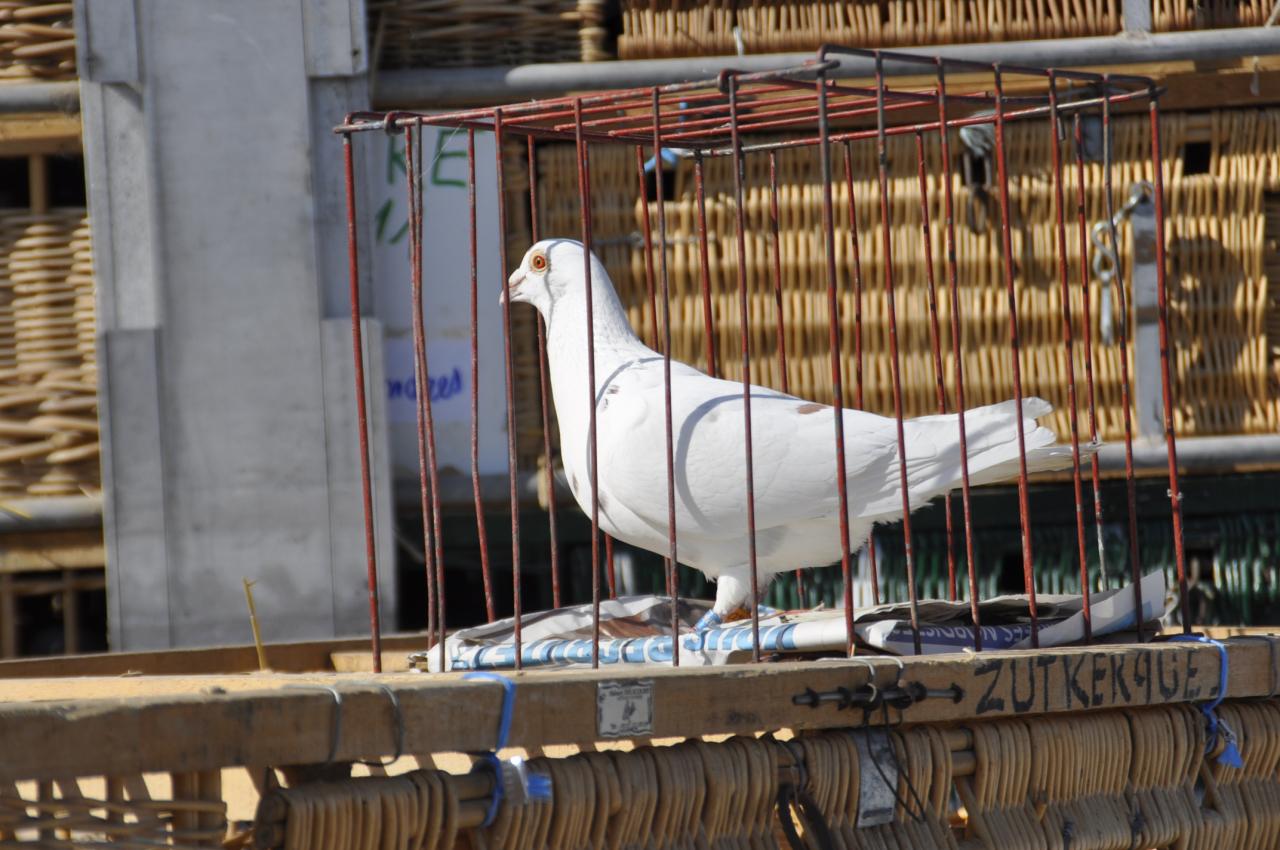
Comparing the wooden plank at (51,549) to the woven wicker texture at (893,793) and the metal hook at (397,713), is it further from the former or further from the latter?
the metal hook at (397,713)

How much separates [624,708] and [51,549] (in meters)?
2.46

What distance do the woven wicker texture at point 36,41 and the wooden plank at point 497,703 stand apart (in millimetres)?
2046

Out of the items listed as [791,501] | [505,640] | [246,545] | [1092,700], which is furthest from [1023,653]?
[246,545]

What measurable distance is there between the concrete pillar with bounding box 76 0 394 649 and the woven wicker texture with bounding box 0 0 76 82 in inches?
5.0

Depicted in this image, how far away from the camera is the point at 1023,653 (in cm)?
181

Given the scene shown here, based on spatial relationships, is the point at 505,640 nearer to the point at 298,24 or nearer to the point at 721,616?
the point at 721,616

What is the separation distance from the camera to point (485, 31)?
11.9 feet

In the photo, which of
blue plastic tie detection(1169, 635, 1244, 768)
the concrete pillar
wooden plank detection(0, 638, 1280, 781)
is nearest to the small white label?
wooden plank detection(0, 638, 1280, 781)

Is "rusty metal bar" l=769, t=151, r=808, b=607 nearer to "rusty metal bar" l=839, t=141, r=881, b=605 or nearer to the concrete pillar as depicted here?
"rusty metal bar" l=839, t=141, r=881, b=605

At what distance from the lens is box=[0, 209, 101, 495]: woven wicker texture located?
3549mm

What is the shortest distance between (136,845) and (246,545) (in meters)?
2.18

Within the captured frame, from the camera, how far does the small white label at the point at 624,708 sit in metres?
1.48

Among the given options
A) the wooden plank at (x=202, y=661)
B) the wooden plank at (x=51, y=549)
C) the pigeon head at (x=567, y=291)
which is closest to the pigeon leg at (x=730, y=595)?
the pigeon head at (x=567, y=291)

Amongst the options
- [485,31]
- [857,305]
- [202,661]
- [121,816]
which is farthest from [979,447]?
[485,31]
